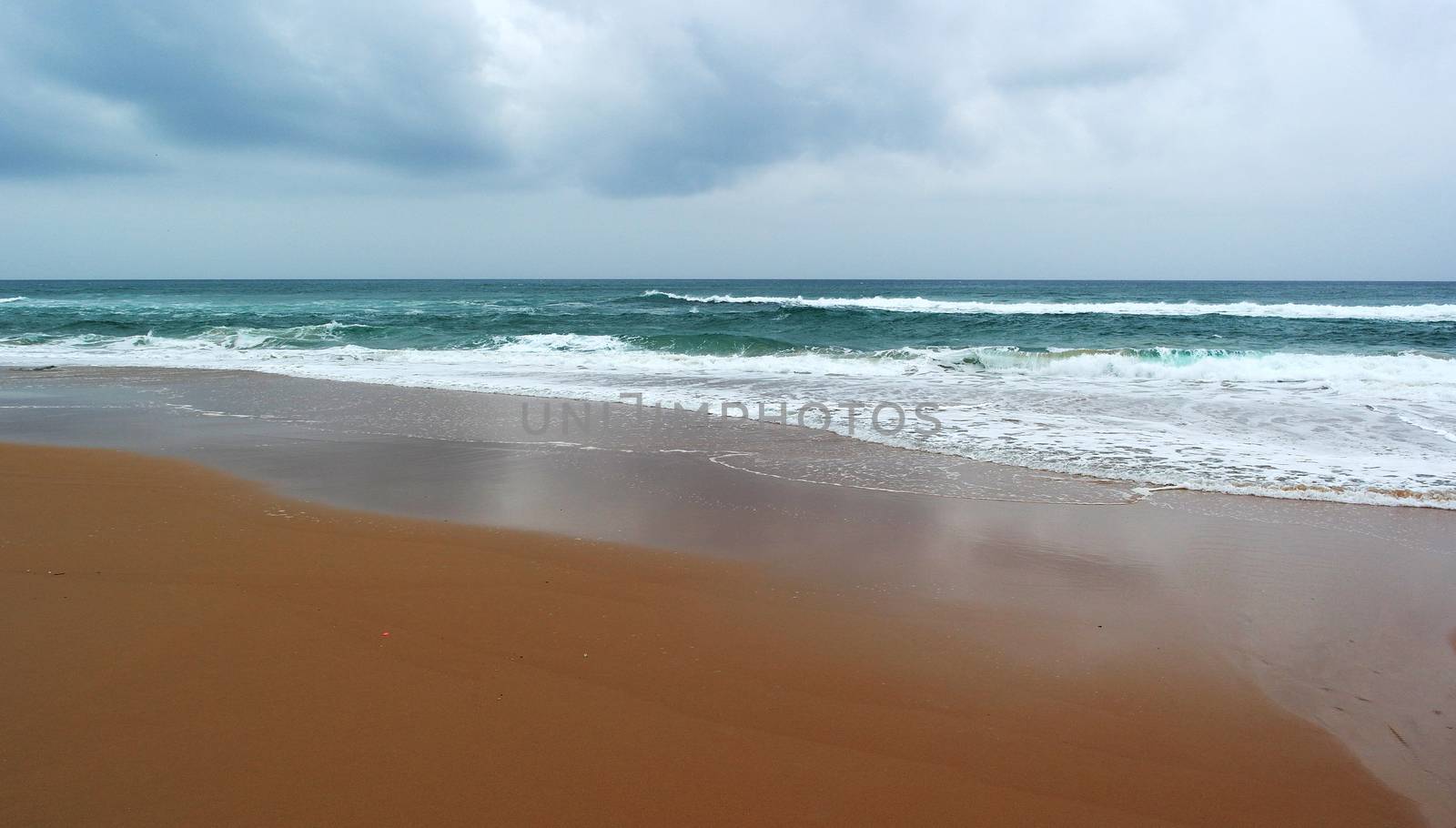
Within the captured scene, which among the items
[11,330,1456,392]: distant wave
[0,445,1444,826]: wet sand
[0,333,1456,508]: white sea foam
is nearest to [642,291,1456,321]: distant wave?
[11,330,1456,392]: distant wave

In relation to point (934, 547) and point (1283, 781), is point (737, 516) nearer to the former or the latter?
point (934, 547)

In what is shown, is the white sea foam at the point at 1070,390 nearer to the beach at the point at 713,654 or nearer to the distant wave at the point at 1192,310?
the beach at the point at 713,654

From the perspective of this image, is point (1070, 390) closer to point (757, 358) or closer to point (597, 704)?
point (757, 358)

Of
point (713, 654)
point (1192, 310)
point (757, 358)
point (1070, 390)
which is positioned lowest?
point (713, 654)

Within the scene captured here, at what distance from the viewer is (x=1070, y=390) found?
1162 cm

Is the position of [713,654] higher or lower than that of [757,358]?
lower

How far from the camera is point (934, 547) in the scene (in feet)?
14.4

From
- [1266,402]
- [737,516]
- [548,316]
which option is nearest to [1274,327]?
[1266,402]

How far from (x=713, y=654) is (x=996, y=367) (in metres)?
14.5

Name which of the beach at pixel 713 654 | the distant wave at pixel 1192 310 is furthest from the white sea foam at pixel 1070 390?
the distant wave at pixel 1192 310

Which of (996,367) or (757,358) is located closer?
(996,367)

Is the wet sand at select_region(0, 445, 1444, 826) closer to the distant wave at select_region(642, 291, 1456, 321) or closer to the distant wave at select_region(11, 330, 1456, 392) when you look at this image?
the distant wave at select_region(11, 330, 1456, 392)

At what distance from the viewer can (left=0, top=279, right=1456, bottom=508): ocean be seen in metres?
7.07

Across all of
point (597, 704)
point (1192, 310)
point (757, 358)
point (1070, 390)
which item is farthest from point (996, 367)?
point (1192, 310)
